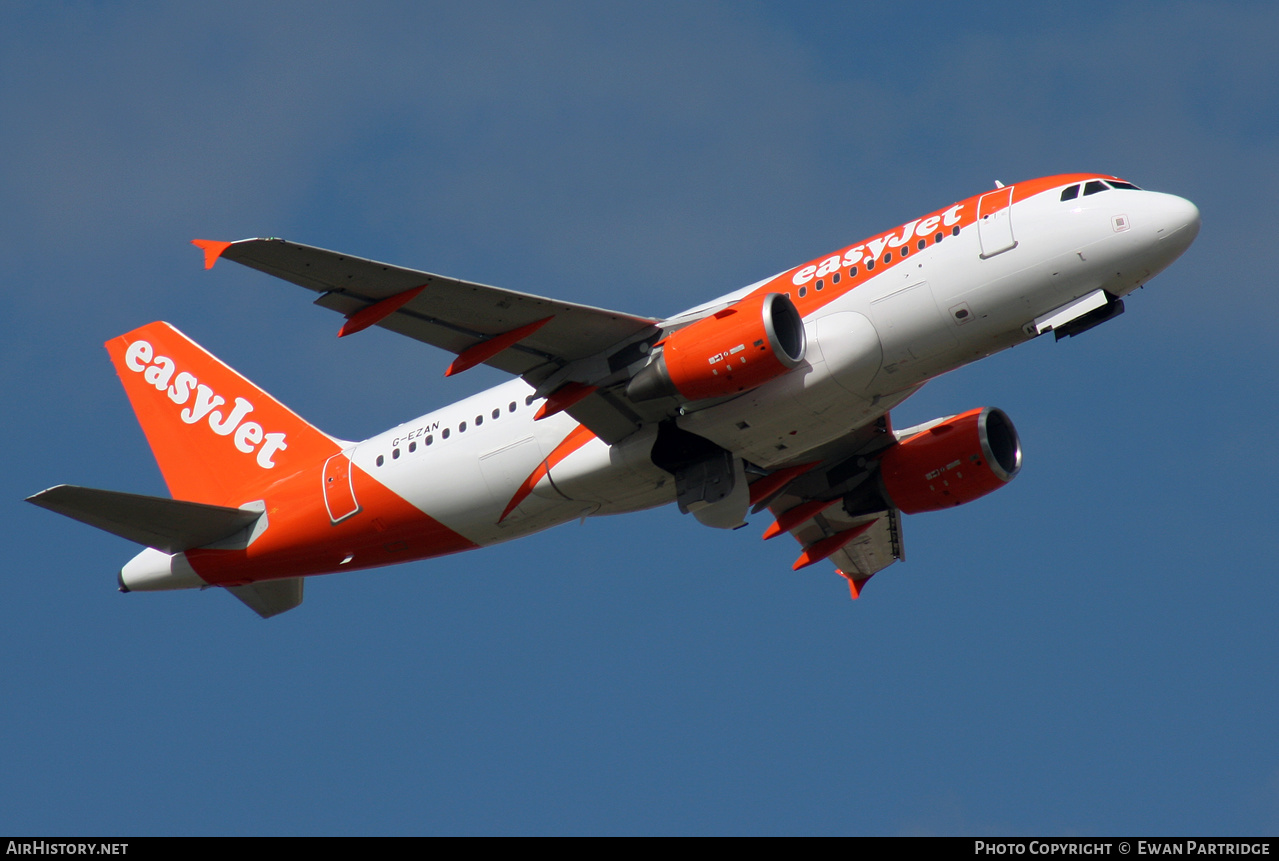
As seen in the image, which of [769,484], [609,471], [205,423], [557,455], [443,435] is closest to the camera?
[609,471]

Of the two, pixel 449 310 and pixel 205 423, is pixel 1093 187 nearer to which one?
pixel 449 310

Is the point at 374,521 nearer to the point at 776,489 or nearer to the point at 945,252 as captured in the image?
the point at 776,489

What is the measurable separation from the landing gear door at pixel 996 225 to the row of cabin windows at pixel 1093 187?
1.15 meters

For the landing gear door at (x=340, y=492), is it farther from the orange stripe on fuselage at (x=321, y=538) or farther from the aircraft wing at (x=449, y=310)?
the aircraft wing at (x=449, y=310)

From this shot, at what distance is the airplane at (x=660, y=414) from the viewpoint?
1141 inches

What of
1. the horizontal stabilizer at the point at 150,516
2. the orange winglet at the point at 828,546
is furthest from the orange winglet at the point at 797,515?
the horizontal stabilizer at the point at 150,516

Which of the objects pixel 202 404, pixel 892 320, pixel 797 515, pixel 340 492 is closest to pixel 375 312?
pixel 340 492

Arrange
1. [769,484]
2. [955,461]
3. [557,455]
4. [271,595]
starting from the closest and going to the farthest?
[557,455] → [769,484] → [955,461] → [271,595]

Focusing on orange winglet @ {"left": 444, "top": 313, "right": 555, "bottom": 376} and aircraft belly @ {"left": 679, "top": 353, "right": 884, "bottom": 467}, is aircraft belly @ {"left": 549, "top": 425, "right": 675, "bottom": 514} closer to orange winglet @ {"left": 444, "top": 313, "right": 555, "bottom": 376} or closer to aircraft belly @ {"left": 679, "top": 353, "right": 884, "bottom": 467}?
aircraft belly @ {"left": 679, "top": 353, "right": 884, "bottom": 467}

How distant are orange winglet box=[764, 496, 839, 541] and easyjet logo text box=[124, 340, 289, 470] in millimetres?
Answer: 12947

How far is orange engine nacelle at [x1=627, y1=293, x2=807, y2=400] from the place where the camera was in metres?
28.9

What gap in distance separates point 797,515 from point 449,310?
11.8 meters

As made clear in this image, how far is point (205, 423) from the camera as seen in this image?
38.7 meters

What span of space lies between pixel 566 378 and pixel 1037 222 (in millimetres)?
10440
